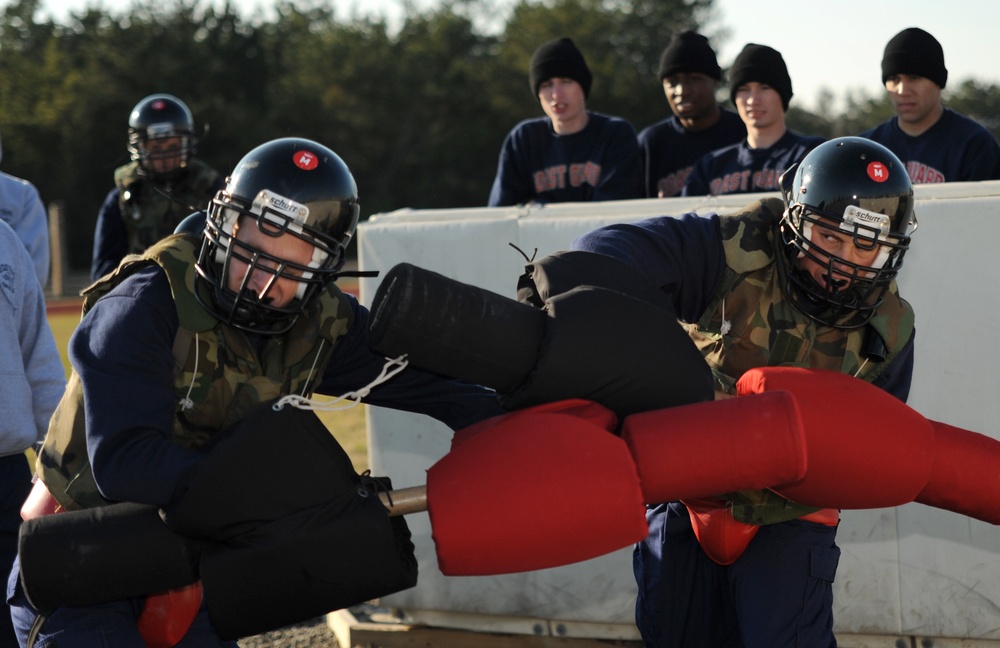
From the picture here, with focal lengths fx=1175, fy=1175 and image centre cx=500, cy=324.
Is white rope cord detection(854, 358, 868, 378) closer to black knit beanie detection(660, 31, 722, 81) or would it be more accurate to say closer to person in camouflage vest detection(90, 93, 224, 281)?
black knit beanie detection(660, 31, 722, 81)

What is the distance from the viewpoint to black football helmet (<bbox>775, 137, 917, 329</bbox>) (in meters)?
3.12

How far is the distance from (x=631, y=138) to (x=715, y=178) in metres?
0.61

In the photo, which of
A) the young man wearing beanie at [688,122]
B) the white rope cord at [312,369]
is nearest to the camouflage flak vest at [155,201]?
the young man wearing beanie at [688,122]

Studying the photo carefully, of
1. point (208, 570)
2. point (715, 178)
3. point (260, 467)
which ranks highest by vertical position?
point (715, 178)

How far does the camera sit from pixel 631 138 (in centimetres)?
595

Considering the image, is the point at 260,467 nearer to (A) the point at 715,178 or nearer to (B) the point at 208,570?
(B) the point at 208,570

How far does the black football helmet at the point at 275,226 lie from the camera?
8.83ft

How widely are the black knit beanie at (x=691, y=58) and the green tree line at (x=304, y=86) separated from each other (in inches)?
1007

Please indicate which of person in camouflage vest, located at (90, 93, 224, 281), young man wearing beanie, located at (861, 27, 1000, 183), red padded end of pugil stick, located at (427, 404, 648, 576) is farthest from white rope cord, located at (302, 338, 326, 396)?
person in camouflage vest, located at (90, 93, 224, 281)

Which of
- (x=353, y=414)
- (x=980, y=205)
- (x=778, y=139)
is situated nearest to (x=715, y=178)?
(x=778, y=139)

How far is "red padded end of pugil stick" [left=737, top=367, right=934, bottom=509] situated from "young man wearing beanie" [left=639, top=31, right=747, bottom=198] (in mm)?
3353

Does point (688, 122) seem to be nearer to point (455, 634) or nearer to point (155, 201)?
point (455, 634)

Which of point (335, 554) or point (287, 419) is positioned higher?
point (287, 419)

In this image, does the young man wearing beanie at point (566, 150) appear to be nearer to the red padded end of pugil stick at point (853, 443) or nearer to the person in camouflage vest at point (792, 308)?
the person in camouflage vest at point (792, 308)
